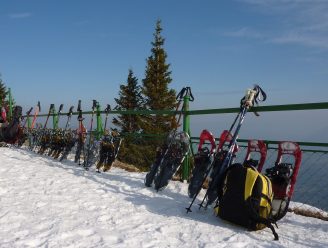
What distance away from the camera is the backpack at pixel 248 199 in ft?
14.3

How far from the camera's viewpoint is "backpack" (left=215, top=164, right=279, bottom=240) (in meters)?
4.37

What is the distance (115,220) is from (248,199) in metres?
1.60

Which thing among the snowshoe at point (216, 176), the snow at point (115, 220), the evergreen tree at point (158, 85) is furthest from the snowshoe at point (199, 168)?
the evergreen tree at point (158, 85)

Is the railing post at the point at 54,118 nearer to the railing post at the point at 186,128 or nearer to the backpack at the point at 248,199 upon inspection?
the railing post at the point at 186,128

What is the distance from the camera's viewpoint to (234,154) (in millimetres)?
5531

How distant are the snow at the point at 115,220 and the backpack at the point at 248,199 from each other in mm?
134

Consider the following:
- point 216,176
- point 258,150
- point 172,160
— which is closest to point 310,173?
point 258,150

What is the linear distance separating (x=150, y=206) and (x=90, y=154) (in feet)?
11.5

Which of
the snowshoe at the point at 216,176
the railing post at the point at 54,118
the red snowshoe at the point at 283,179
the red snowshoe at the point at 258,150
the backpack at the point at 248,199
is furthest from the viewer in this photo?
the railing post at the point at 54,118

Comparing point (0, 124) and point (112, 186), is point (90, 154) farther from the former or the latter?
point (0, 124)

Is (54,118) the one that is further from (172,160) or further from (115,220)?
(115,220)

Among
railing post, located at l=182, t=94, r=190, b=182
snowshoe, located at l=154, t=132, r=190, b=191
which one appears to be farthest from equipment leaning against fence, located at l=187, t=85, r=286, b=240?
railing post, located at l=182, t=94, r=190, b=182

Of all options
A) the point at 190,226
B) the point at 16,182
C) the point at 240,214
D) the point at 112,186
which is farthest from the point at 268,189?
the point at 16,182

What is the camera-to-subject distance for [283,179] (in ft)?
15.5
